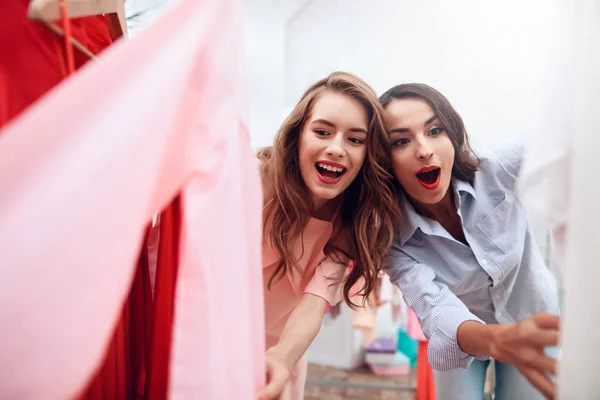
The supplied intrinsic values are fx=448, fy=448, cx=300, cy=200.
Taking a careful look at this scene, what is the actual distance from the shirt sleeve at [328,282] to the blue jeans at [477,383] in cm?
41

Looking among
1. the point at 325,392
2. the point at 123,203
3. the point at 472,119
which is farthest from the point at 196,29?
the point at 325,392

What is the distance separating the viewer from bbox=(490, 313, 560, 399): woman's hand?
0.52 meters

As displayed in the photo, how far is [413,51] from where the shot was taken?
3.21 ft

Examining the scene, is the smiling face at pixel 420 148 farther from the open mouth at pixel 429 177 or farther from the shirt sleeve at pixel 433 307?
the shirt sleeve at pixel 433 307

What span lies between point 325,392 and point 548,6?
51.0 inches

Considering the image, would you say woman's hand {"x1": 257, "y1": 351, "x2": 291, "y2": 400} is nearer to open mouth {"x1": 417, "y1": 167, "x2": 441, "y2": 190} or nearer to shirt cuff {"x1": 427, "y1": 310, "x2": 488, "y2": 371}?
shirt cuff {"x1": 427, "y1": 310, "x2": 488, "y2": 371}

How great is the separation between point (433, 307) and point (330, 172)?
30cm

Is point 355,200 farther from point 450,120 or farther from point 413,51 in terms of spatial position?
point 413,51

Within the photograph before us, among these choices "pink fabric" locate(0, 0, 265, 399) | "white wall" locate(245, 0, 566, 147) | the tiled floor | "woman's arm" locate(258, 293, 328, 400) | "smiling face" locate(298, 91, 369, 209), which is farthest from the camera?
the tiled floor

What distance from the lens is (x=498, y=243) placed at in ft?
2.90

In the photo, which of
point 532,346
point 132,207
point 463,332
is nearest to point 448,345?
point 463,332

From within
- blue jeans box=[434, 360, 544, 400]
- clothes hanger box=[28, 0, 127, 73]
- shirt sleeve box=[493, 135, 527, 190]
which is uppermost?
clothes hanger box=[28, 0, 127, 73]

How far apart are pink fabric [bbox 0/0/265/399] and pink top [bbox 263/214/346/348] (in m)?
0.34

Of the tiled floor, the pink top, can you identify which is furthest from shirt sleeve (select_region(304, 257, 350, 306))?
the tiled floor
